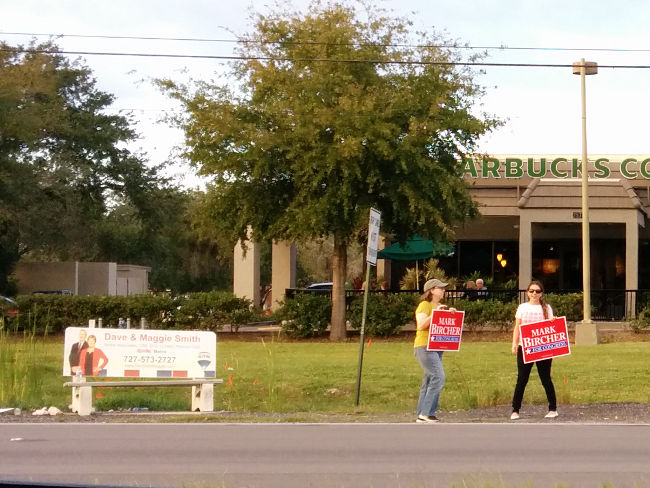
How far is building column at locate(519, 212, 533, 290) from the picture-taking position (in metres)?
31.7

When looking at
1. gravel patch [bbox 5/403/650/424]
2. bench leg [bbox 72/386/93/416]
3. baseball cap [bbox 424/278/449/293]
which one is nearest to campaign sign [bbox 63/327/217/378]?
bench leg [bbox 72/386/93/416]

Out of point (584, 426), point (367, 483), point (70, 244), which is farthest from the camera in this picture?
point (70, 244)

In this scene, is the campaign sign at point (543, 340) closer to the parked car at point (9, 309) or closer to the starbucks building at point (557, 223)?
the starbucks building at point (557, 223)

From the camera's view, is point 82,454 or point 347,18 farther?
point 347,18

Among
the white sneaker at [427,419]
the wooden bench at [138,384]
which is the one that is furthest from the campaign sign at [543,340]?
the wooden bench at [138,384]

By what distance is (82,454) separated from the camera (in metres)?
10.8

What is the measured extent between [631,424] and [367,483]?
5696 millimetres

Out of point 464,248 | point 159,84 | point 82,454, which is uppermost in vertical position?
point 159,84

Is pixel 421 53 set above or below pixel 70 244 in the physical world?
above

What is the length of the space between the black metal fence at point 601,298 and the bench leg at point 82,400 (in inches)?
588

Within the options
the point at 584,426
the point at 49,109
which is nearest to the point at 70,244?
the point at 49,109

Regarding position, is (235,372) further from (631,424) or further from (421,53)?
(421,53)

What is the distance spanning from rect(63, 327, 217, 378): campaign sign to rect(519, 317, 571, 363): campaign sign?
14.8 feet

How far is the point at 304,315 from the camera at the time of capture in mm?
28422
